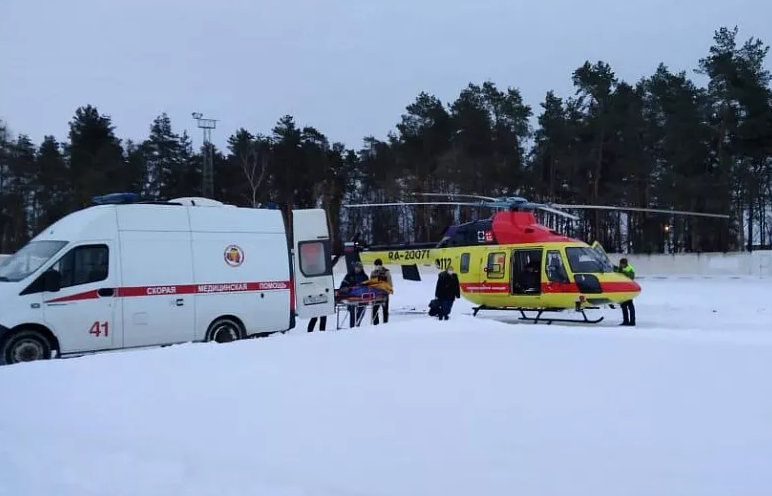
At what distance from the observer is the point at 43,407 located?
455 centimetres

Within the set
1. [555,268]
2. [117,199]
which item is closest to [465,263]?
[555,268]

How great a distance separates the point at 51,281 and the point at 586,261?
10.6 m

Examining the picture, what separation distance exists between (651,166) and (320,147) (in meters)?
23.8

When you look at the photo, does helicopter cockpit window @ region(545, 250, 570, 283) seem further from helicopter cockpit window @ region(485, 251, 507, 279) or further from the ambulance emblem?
the ambulance emblem

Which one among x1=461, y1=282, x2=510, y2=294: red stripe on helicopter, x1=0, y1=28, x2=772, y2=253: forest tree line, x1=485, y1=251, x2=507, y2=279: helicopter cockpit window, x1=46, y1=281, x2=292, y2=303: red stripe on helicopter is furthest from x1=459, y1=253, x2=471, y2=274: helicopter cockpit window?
x1=0, y1=28, x2=772, y2=253: forest tree line

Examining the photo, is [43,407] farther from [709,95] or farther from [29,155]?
[29,155]

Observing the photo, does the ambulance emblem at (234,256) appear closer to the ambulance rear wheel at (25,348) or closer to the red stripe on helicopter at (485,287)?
the ambulance rear wheel at (25,348)

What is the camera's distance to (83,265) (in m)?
8.99

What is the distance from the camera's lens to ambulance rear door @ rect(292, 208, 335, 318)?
468 inches

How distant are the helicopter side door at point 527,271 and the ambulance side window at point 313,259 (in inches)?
205

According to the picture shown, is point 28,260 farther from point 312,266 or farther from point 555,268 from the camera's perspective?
point 555,268

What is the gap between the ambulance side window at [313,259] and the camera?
1202 centimetres

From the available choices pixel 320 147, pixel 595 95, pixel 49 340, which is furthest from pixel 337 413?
pixel 320 147

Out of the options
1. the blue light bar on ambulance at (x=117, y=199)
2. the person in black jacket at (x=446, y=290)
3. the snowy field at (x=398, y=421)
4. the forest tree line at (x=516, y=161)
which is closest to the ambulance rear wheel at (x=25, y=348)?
the blue light bar on ambulance at (x=117, y=199)
